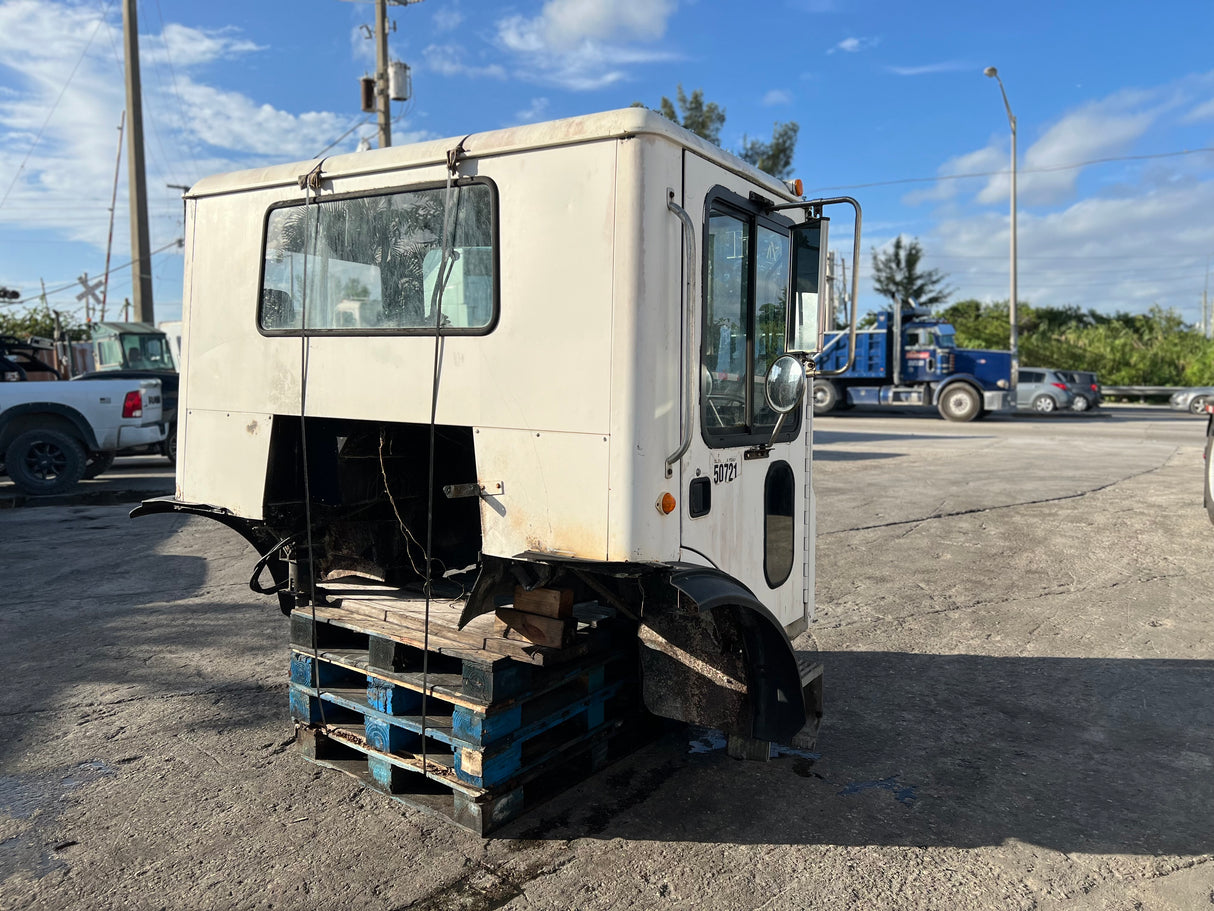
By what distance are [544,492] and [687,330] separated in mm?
743

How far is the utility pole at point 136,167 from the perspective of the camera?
69.4 ft

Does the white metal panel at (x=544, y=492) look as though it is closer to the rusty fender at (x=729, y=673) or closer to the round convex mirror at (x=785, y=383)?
the rusty fender at (x=729, y=673)

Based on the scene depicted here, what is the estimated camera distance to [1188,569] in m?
7.41

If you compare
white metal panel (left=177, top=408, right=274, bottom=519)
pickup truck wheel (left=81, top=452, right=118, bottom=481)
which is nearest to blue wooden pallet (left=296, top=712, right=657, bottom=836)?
white metal panel (left=177, top=408, right=274, bottom=519)

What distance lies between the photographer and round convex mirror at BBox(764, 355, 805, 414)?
348cm

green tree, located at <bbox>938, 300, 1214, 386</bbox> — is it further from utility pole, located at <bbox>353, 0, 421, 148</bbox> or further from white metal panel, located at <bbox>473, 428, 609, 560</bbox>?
white metal panel, located at <bbox>473, 428, 609, 560</bbox>

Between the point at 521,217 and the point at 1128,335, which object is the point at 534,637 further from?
the point at 1128,335

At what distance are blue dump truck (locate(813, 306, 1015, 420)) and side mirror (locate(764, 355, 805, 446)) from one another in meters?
19.7

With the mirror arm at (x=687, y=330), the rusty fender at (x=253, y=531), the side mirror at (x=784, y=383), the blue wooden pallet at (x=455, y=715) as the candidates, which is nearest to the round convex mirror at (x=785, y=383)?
the side mirror at (x=784, y=383)

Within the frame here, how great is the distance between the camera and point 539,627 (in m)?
3.37

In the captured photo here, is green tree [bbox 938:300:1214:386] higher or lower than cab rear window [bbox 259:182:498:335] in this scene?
higher

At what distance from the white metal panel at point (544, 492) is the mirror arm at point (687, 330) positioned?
0.90ft

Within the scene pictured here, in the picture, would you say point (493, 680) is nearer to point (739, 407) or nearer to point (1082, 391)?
point (739, 407)

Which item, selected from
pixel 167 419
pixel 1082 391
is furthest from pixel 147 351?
pixel 1082 391
